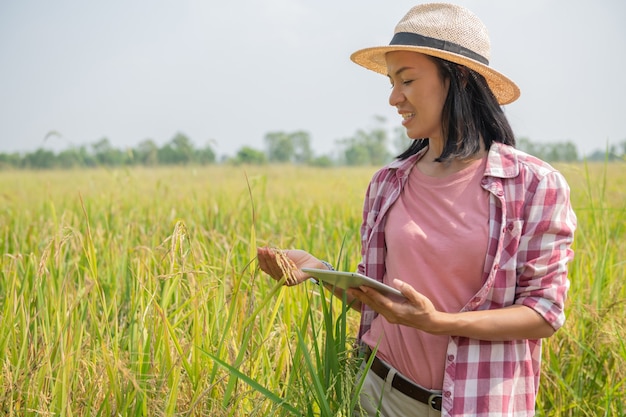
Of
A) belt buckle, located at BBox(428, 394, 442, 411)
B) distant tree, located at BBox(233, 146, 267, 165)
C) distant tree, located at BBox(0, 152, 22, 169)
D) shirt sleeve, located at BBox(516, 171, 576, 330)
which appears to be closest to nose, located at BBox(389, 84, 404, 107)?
shirt sleeve, located at BBox(516, 171, 576, 330)

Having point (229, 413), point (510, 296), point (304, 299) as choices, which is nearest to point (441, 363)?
point (510, 296)

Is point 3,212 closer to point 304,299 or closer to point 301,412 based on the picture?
point 304,299

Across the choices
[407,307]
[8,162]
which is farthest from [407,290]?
[8,162]

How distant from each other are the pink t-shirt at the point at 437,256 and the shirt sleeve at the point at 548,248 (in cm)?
9

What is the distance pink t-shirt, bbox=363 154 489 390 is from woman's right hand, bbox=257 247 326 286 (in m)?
0.19

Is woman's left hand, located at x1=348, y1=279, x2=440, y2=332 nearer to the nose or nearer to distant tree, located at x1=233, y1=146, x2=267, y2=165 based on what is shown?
the nose

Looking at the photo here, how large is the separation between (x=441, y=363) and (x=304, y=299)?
3.12 ft

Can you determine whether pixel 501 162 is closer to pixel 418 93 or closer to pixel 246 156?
pixel 418 93

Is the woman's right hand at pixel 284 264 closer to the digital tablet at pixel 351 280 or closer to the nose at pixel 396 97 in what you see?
the digital tablet at pixel 351 280

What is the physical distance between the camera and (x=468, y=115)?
158cm

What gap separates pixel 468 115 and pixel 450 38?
0.17m

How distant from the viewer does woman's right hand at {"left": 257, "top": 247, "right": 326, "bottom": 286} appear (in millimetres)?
1501

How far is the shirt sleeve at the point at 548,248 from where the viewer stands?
4.67ft

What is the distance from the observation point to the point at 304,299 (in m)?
2.41
